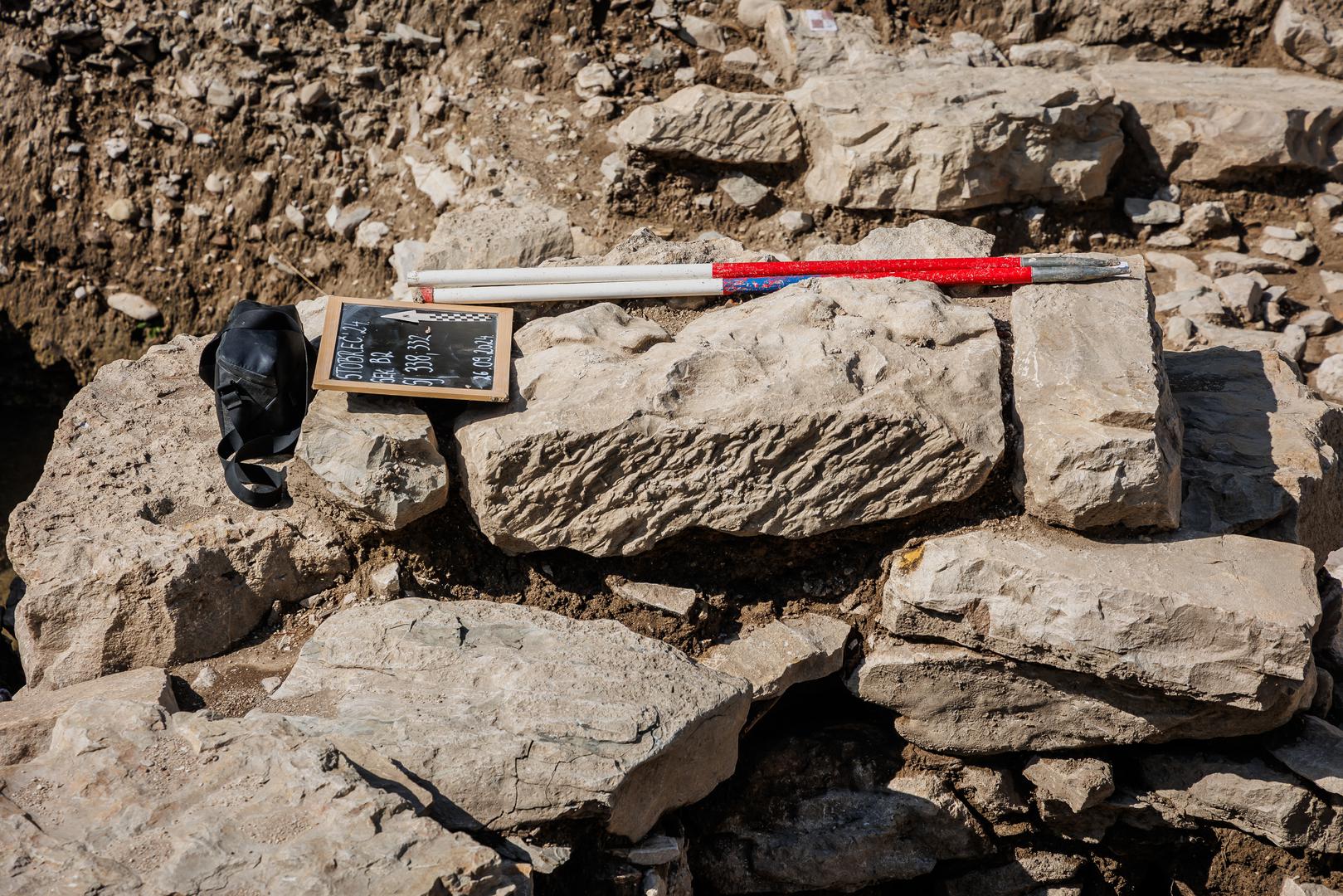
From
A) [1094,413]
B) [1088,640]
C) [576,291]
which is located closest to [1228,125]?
[1094,413]

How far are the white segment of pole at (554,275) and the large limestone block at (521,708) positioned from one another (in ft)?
4.63

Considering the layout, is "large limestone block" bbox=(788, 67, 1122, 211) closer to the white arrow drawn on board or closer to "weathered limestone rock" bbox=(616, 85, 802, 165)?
"weathered limestone rock" bbox=(616, 85, 802, 165)

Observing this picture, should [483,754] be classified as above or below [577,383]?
below

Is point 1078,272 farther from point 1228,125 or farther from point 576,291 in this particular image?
point 1228,125

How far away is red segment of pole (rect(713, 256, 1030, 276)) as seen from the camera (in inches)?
170

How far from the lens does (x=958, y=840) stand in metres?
4.12

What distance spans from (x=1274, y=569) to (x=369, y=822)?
3057mm

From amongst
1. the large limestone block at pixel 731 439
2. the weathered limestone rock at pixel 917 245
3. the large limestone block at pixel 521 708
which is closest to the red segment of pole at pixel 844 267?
the weathered limestone rock at pixel 917 245

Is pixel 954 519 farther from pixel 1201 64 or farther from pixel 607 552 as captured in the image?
pixel 1201 64

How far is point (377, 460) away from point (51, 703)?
4.03 feet

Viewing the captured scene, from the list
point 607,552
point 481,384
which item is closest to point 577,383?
point 481,384

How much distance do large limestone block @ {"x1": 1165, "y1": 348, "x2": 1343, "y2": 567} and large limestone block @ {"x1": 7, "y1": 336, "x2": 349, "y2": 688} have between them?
3.30 m

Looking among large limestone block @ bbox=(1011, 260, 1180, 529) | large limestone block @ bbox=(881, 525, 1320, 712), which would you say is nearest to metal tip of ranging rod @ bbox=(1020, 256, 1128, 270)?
large limestone block @ bbox=(1011, 260, 1180, 529)

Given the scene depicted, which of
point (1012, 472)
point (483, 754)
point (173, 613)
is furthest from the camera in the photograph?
point (1012, 472)
